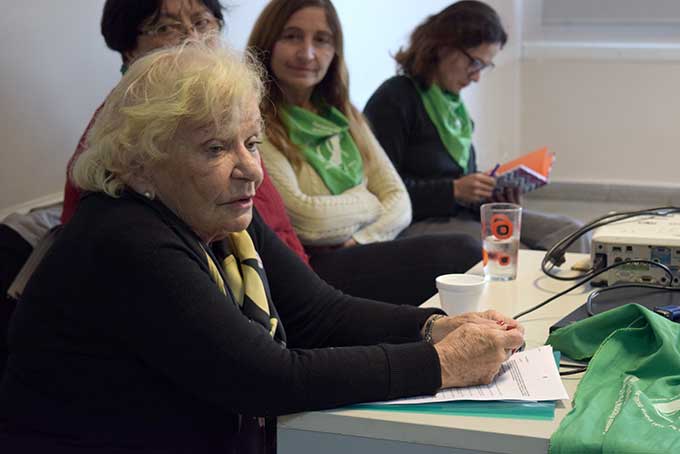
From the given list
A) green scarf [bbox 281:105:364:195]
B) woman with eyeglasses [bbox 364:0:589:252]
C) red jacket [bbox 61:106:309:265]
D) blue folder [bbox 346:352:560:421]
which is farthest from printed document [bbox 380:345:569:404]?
woman with eyeglasses [bbox 364:0:589:252]

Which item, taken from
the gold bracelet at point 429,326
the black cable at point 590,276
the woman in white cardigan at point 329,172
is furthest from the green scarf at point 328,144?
the gold bracelet at point 429,326

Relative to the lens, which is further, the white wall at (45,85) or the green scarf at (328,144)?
the green scarf at (328,144)

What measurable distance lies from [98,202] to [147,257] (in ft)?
0.47

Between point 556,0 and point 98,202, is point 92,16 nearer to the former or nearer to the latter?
point 98,202

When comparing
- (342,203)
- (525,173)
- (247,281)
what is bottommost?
(525,173)

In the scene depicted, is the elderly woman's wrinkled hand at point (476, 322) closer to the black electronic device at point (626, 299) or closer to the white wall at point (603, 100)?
the black electronic device at point (626, 299)

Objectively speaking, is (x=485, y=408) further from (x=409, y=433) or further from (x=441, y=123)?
(x=441, y=123)

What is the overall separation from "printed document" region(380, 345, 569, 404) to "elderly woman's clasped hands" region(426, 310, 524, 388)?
0.01m

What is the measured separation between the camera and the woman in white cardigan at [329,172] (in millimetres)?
2416

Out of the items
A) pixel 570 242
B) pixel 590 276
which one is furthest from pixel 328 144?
pixel 590 276

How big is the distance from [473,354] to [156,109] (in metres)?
0.54

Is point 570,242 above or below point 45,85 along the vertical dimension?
below

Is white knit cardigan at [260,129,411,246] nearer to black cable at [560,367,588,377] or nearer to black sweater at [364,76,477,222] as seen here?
black sweater at [364,76,477,222]

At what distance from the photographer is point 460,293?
1.57 m
